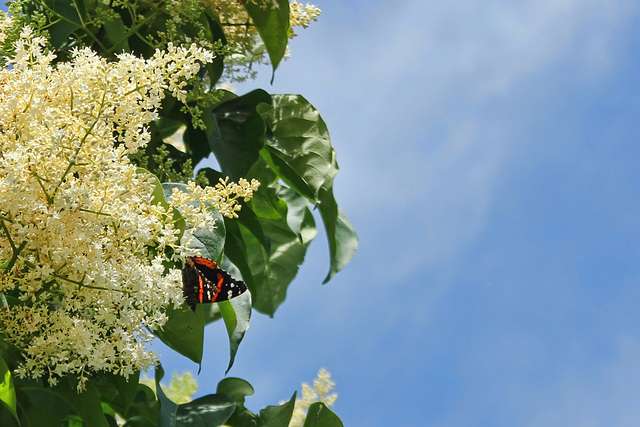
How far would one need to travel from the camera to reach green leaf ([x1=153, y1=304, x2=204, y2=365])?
1.25m

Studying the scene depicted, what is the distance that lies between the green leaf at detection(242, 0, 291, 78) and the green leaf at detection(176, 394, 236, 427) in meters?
0.76

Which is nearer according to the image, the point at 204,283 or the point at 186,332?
the point at 204,283

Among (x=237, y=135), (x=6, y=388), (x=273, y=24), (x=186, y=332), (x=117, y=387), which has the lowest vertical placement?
(x=6, y=388)

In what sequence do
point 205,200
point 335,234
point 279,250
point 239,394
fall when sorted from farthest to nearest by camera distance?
point 279,250
point 335,234
point 239,394
point 205,200

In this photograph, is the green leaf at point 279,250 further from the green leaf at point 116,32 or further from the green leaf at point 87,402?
the green leaf at point 87,402

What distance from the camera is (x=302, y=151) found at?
1.73 meters

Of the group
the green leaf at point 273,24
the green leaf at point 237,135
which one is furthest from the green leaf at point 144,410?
the green leaf at point 273,24

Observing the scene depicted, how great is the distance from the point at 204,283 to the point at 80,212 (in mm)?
220

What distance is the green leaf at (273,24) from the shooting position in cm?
Answer: 158

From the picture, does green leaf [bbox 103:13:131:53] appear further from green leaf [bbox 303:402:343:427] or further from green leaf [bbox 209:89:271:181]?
green leaf [bbox 303:402:343:427]

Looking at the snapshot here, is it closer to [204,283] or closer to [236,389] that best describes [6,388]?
[204,283]

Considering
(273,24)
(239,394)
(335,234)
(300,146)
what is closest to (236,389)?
(239,394)

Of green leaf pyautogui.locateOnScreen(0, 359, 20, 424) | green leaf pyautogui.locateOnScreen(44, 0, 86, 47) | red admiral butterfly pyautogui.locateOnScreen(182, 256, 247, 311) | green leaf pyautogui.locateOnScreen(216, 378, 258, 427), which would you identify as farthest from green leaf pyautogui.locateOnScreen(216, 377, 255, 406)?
green leaf pyautogui.locateOnScreen(44, 0, 86, 47)

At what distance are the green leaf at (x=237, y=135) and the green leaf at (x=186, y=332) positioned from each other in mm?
418
